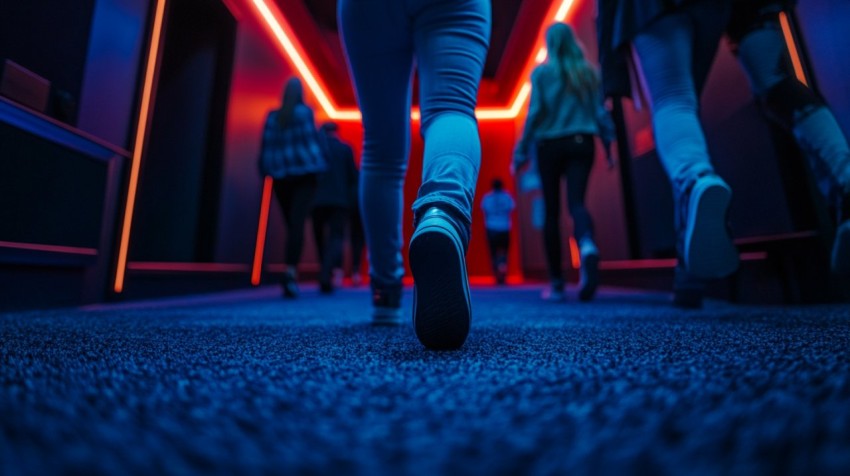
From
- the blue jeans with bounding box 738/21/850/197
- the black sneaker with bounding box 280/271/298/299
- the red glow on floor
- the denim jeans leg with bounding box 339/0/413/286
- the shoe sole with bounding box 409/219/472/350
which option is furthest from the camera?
the red glow on floor

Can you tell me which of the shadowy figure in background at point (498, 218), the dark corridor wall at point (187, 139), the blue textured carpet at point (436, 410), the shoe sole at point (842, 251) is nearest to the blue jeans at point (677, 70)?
the shoe sole at point (842, 251)

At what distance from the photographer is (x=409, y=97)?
2.71 feet

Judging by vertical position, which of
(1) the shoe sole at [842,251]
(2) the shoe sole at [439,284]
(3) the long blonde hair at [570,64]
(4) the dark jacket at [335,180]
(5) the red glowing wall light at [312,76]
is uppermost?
(5) the red glowing wall light at [312,76]

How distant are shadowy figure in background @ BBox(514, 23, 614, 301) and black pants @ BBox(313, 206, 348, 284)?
1.59m

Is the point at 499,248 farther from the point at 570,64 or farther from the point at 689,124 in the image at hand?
the point at 689,124

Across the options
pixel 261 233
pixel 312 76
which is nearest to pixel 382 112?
pixel 261 233

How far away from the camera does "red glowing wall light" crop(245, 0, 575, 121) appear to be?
3864mm

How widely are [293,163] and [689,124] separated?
203 cm

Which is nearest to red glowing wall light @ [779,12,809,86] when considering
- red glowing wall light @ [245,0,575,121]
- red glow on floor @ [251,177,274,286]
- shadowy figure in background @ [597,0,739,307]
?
shadowy figure in background @ [597,0,739,307]

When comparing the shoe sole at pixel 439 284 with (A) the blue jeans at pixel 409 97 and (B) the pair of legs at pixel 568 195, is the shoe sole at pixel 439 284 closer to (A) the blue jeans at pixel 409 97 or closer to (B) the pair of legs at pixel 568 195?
(A) the blue jeans at pixel 409 97

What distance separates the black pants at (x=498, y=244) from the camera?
4605 millimetres

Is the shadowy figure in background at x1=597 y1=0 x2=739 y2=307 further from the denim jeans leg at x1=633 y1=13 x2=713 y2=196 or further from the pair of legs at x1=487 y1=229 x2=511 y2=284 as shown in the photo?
the pair of legs at x1=487 y1=229 x2=511 y2=284

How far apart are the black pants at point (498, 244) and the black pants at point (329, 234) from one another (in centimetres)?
209

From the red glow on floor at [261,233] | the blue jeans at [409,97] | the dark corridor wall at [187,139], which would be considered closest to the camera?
the blue jeans at [409,97]
